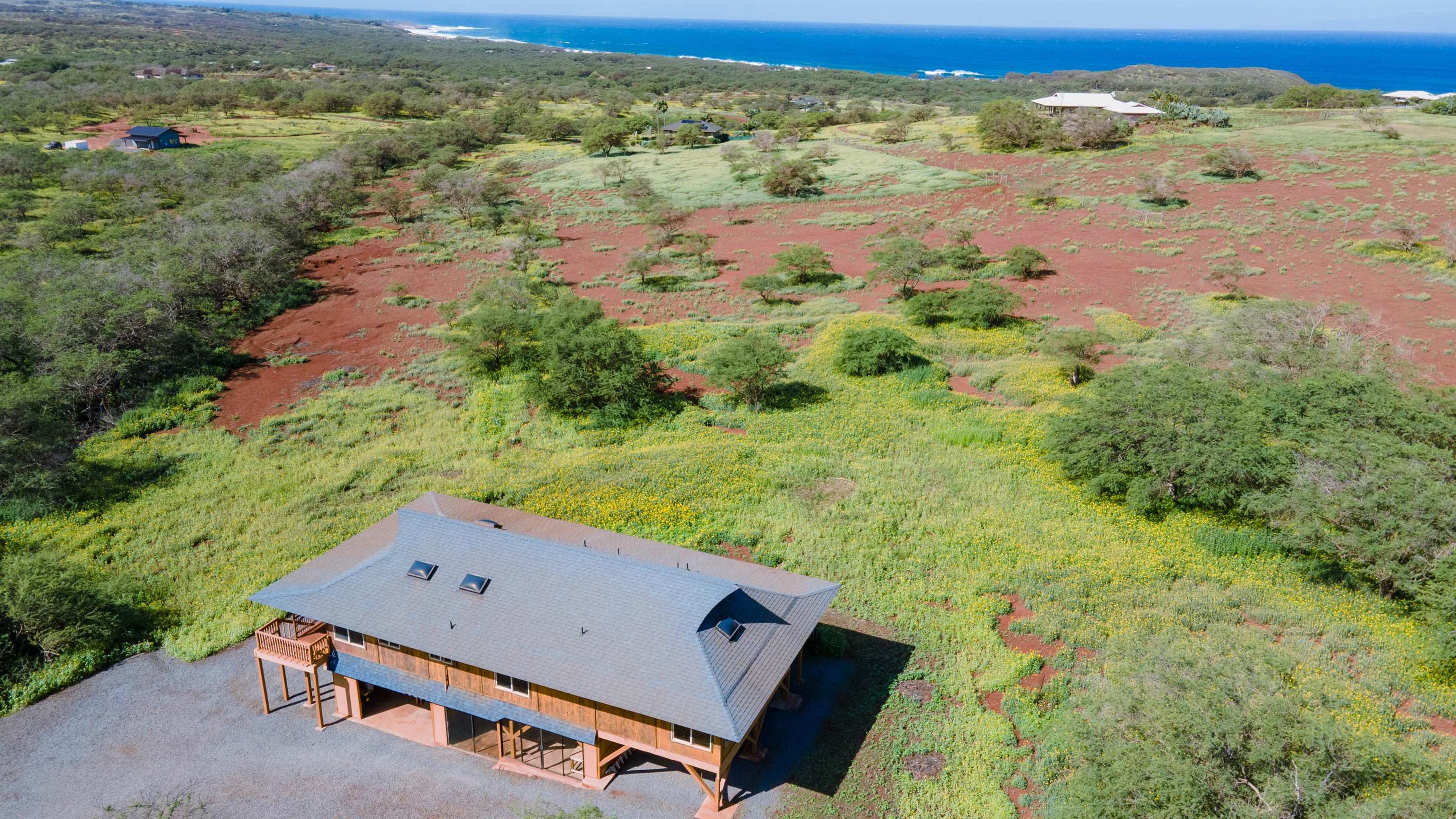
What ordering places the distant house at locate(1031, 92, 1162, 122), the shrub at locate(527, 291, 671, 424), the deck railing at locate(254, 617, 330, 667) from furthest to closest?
the distant house at locate(1031, 92, 1162, 122) → the shrub at locate(527, 291, 671, 424) → the deck railing at locate(254, 617, 330, 667)

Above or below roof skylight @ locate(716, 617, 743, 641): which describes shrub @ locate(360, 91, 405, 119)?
above

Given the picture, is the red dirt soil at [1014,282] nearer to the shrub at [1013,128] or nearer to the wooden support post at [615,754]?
the shrub at [1013,128]

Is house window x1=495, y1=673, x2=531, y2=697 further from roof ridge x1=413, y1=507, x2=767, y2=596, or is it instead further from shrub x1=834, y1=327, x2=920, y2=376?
shrub x1=834, y1=327, x2=920, y2=376

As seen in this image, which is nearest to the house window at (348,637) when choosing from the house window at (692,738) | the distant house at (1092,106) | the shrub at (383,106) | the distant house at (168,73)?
the house window at (692,738)

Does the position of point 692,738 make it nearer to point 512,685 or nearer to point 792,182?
point 512,685

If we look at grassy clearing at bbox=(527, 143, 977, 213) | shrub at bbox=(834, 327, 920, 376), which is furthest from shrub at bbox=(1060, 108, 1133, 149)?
shrub at bbox=(834, 327, 920, 376)

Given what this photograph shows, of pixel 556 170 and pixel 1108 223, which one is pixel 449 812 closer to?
pixel 1108 223
